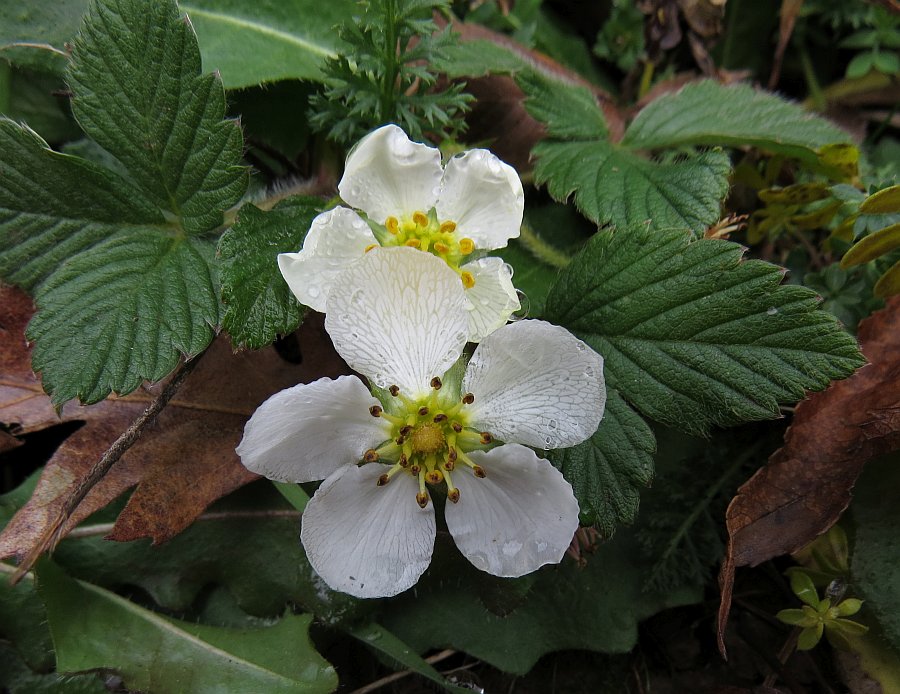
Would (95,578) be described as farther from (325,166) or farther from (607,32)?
(607,32)

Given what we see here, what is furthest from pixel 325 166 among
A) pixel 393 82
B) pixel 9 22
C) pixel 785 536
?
pixel 785 536

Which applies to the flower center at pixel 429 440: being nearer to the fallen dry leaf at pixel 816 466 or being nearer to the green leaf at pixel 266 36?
the fallen dry leaf at pixel 816 466

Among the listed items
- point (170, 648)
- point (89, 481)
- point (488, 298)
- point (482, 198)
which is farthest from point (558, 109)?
point (170, 648)

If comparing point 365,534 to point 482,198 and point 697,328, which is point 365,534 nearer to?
point 482,198

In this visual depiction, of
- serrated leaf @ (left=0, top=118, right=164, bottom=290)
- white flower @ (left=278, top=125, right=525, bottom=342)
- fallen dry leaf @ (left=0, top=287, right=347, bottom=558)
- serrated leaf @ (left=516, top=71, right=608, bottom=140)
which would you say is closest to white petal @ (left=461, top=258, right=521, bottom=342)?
white flower @ (left=278, top=125, right=525, bottom=342)

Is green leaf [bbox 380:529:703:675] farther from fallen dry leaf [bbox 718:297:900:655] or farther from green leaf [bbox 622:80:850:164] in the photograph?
green leaf [bbox 622:80:850:164]
